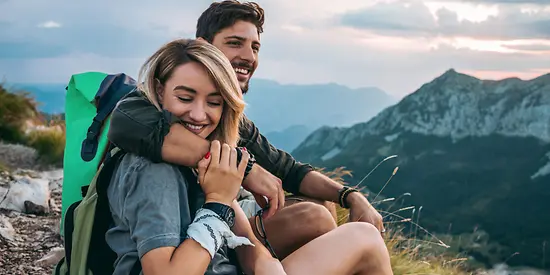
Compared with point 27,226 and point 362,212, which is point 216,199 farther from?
point 27,226

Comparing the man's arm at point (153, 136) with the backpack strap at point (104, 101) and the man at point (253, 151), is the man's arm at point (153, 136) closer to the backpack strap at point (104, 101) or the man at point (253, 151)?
the man at point (253, 151)

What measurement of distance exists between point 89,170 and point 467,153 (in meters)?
120

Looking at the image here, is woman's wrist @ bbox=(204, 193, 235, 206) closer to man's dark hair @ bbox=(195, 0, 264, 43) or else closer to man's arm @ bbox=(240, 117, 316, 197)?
man's arm @ bbox=(240, 117, 316, 197)

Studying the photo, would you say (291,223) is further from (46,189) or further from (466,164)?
(466,164)

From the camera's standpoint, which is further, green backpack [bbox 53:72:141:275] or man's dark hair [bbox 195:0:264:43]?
man's dark hair [bbox 195:0:264:43]

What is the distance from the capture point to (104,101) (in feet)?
10.5

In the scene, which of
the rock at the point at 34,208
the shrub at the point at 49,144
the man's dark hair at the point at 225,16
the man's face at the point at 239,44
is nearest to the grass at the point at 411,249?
the man's face at the point at 239,44

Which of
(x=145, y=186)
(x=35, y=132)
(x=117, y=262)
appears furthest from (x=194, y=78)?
(x=35, y=132)

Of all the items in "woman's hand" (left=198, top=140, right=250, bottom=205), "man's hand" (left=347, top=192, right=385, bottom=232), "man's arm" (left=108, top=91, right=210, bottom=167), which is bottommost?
"man's hand" (left=347, top=192, right=385, bottom=232)

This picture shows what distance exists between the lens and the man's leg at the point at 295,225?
9.29 feet

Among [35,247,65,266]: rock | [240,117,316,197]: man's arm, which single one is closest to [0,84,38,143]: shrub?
[35,247,65,266]: rock

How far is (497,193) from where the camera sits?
336 ft

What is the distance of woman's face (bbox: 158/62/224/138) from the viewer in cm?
225

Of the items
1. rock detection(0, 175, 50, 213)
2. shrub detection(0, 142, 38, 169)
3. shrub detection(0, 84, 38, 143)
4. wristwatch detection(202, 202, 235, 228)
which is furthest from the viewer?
shrub detection(0, 84, 38, 143)
